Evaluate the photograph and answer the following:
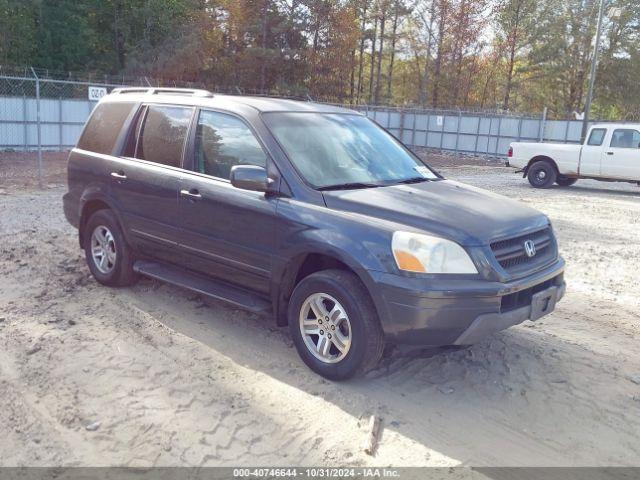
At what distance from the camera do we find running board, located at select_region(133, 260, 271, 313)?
4.62m

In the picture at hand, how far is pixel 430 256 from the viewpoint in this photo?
385cm

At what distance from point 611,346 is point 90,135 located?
5.19 meters

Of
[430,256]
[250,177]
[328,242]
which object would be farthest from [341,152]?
[430,256]

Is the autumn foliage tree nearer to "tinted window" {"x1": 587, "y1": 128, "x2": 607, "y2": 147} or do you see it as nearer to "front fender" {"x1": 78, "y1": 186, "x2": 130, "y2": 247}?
"tinted window" {"x1": 587, "y1": 128, "x2": 607, "y2": 147}

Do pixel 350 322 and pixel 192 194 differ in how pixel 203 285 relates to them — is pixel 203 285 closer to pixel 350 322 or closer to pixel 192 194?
pixel 192 194

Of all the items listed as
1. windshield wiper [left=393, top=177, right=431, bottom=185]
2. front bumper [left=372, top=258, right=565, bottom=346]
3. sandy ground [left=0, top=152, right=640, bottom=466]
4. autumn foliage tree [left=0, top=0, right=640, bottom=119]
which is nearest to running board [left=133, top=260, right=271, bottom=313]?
sandy ground [left=0, top=152, right=640, bottom=466]

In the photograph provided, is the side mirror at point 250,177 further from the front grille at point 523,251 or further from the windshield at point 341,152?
the front grille at point 523,251

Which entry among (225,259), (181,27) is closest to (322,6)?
(181,27)

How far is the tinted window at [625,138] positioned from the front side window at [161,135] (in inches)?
565

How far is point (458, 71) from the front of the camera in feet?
150

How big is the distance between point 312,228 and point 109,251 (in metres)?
2.62

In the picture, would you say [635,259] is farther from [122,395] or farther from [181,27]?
[181,27]

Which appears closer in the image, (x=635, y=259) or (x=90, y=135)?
(x=90, y=135)

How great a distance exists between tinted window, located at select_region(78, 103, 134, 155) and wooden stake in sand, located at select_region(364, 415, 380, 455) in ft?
12.2
